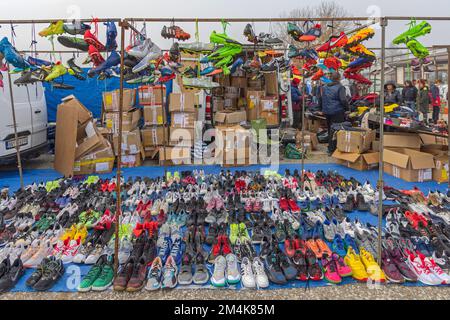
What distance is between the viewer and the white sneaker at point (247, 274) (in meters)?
2.70

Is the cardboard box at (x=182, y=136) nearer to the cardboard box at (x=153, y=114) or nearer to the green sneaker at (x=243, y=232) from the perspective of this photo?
the cardboard box at (x=153, y=114)

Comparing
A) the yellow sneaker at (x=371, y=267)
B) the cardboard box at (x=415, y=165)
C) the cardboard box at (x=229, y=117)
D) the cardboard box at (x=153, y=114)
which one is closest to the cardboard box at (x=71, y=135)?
the cardboard box at (x=153, y=114)

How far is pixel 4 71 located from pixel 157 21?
9.90ft

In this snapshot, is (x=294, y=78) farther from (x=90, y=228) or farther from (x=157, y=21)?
(x=90, y=228)

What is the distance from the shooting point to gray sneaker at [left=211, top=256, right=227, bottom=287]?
2715 mm

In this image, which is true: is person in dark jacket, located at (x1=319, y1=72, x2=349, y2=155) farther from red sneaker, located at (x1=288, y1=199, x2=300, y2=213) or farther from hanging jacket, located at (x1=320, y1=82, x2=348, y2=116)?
red sneaker, located at (x1=288, y1=199, x2=300, y2=213)

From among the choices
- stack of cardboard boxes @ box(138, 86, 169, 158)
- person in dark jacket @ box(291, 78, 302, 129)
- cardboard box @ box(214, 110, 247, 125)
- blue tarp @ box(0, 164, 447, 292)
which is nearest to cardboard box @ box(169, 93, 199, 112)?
stack of cardboard boxes @ box(138, 86, 169, 158)

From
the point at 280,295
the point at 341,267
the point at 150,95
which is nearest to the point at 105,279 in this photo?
the point at 280,295

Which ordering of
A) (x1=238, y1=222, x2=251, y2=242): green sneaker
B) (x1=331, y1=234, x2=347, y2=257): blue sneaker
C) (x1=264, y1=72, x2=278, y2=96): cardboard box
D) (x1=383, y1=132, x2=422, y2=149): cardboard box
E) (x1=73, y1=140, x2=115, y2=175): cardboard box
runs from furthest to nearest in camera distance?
(x1=264, y1=72, x2=278, y2=96): cardboard box
(x1=73, y1=140, x2=115, y2=175): cardboard box
(x1=383, y1=132, x2=422, y2=149): cardboard box
(x1=238, y1=222, x2=251, y2=242): green sneaker
(x1=331, y1=234, x2=347, y2=257): blue sneaker

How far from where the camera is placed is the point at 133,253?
3.12m

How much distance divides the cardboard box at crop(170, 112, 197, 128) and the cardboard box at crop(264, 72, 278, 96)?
7.66 feet

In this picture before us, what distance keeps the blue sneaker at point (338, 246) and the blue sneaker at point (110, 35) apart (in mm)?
3539
